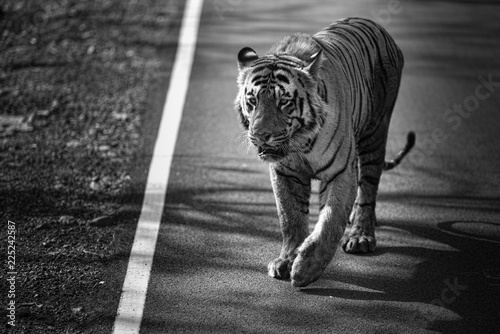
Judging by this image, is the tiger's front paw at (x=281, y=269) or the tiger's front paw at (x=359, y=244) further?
the tiger's front paw at (x=359, y=244)

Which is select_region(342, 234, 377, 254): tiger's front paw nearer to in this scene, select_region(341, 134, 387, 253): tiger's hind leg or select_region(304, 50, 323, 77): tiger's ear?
select_region(341, 134, 387, 253): tiger's hind leg

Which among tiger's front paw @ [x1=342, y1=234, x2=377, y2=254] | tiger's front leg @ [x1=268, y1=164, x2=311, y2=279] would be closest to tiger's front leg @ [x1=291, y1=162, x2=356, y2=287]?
tiger's front leg @ [x1=268, y1=164, x2=311, y2=279]

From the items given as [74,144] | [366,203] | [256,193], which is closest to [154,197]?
[256,193]

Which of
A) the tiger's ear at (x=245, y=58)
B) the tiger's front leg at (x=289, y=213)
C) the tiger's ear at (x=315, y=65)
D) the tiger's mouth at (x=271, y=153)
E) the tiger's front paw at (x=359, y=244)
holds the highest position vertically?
the tiger's ear at (x=315, y=65)

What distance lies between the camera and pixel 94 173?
25.9 feet

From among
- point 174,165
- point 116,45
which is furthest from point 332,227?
point 116,45

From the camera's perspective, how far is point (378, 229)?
6809 mm

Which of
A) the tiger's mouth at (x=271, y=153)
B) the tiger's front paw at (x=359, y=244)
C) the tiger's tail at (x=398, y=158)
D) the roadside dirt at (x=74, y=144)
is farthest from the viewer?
the tiger's tail at (x=398, y=158)

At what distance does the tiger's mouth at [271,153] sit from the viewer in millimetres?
5453

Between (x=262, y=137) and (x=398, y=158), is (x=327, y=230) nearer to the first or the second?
(x=262, y=137)

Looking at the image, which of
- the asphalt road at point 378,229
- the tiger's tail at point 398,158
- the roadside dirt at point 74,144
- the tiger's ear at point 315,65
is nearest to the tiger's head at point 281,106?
the tiger's ear at point 315,65

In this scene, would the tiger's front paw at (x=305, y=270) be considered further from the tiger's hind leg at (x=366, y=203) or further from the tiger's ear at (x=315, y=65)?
the tiger's ear at (x=315, y=65)

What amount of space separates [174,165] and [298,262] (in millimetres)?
2918

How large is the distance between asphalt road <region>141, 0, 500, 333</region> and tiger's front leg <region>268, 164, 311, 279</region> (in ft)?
0.46
